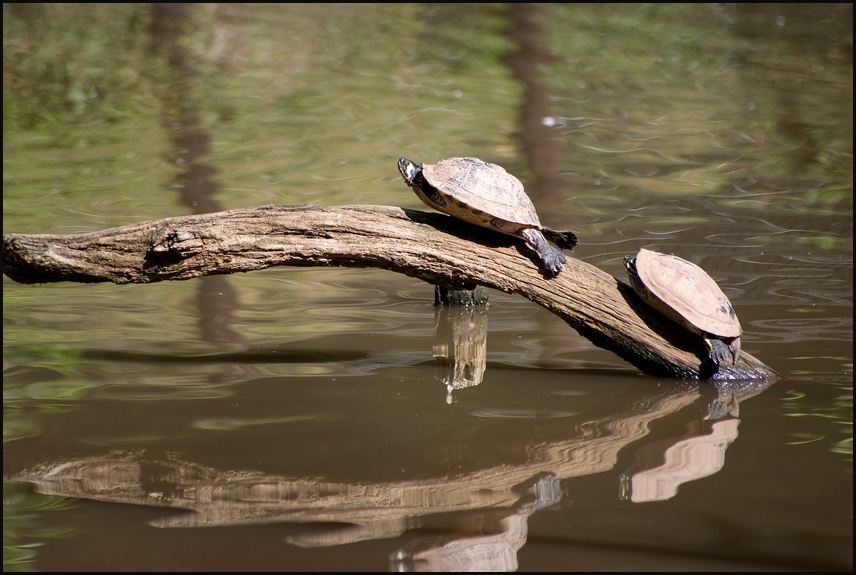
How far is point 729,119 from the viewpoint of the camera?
994cm

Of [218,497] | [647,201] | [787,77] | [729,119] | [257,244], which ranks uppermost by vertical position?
[787,77]

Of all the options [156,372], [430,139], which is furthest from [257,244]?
[430,139]

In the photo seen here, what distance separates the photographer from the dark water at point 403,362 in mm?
2316

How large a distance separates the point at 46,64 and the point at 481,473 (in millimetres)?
11319

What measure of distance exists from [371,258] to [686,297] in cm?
153

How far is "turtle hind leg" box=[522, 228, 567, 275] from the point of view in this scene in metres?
3.47

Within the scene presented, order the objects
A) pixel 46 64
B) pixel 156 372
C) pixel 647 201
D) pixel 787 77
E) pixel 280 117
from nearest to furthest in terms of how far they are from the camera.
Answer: pixel 156 372 < pixel 647 201 < pixel 280 117 < pixel 46 64 < pixel 787 77

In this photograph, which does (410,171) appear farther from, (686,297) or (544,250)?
(686,297)

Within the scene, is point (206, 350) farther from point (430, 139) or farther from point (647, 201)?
point (430, 139)

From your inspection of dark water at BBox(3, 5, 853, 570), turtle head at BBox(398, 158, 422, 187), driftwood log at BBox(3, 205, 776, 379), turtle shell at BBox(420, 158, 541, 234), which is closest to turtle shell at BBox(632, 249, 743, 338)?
driftwood log at BBox(3, 205, 776, 379)

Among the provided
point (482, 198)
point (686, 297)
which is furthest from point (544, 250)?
point (686, 297)

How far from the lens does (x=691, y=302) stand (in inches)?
135

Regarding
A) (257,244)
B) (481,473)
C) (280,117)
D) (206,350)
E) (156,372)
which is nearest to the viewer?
(481,473)

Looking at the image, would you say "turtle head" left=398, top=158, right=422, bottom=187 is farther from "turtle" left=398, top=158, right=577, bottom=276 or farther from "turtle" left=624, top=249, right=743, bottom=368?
"turtle" left=624, top=249, right=743, bottom=368
